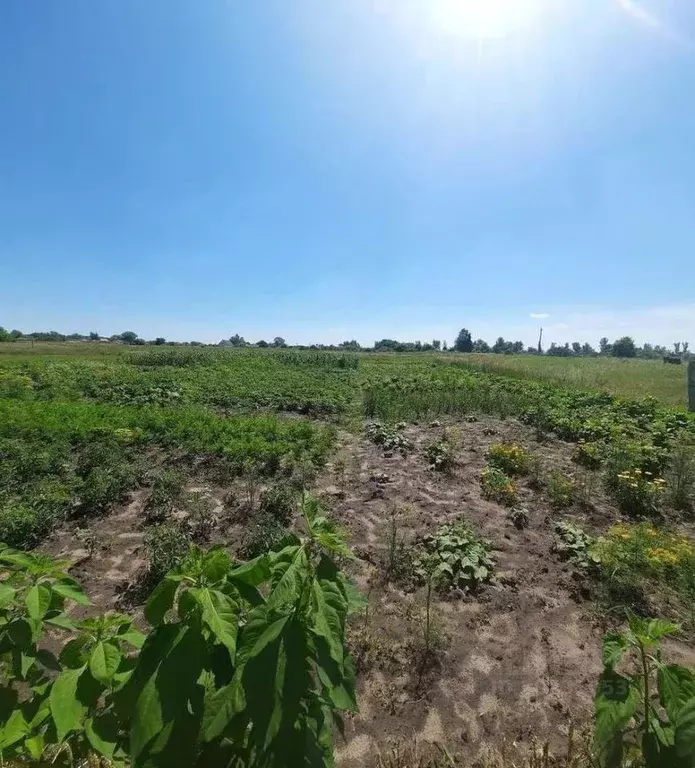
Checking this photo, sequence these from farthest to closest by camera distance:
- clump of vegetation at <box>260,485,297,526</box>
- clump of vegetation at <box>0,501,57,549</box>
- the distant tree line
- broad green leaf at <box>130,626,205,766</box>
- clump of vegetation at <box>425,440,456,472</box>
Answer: the distant tree line → clump of vegetation at <box>425,440,456,472</box> → clump of vegetation at <box>260,485,297,526</box> → clump of vegetation at <box>0,501,57,549</box> → broad green leaf at <box>130,626,205,766</box>

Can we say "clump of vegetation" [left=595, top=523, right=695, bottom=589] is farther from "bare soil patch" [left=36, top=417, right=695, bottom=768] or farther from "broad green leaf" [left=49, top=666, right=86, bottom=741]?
"broad green leaf" [left=49, top=666, right=86, bottom=741]

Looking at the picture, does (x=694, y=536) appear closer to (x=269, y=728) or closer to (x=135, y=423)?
(x=269, y=728)

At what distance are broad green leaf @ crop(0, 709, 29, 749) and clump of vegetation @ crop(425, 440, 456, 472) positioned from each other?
801 centimetres

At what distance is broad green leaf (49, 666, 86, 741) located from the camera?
1235 millimetres

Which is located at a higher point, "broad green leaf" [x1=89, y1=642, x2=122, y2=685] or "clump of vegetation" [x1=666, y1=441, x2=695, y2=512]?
"broad green leaf" [x1=89, y1=642, x2=122, y2=685]

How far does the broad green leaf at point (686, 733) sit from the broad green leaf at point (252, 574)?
1205 mm

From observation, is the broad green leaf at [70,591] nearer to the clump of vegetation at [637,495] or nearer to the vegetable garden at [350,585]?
the vegetable garden at [350,585]

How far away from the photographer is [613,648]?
1489 mm

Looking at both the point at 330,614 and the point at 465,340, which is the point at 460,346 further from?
the point at 330,614

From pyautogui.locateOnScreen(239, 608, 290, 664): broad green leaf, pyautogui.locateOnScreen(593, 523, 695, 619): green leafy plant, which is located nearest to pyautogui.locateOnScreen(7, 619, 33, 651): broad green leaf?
pyautogui.locateOnScreen(239, 608, 290, 664): broad green leaf

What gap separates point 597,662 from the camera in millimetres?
3822

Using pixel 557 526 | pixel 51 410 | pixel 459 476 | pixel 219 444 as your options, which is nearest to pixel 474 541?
pixel 557 526

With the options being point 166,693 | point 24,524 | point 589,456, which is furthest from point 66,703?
point 589,456

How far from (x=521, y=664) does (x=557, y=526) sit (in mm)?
3003
